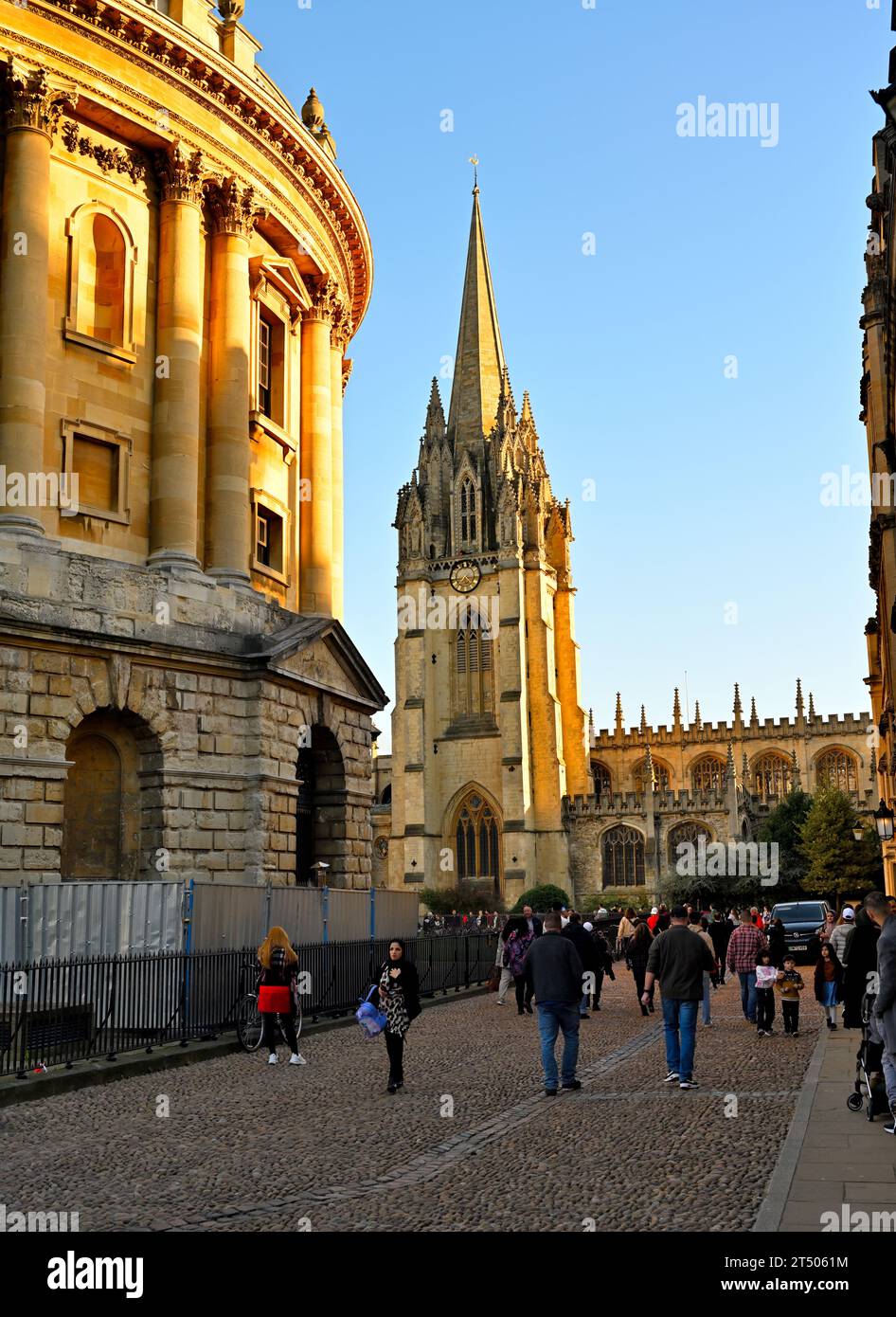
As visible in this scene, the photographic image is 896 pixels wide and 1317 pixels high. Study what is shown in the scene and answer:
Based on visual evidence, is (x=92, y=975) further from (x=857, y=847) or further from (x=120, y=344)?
(x=857, y=847)

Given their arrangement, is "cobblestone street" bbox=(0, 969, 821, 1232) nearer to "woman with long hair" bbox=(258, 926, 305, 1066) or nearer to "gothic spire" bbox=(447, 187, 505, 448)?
"woman with long hair" bbox=(258, 926, 305, 1066)

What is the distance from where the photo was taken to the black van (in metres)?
33.2

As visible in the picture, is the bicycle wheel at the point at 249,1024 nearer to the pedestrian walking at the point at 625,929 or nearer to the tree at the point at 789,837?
the pedestrian walking at the point at 625,929

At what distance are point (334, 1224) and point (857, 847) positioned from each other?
61578 mm

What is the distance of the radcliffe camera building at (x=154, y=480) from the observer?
20.8m

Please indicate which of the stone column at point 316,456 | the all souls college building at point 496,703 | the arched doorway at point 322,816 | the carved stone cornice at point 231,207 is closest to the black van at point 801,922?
the arched doorway at point 322,816

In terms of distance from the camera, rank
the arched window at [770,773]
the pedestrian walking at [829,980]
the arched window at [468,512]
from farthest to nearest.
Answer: the arched window at [770,773], the arched window at [468,512], the pedestrian walking at [829,980]

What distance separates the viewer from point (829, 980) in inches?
731

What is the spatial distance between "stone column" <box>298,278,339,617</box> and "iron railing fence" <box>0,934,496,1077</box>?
380 inches

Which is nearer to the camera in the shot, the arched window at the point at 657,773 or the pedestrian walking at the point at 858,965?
the pedestrian walking at the point at 858,965

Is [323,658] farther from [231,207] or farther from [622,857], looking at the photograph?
[622,857]

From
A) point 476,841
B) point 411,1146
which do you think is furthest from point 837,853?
point 411,1146

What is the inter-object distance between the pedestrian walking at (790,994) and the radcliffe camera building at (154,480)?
8942 millimetres

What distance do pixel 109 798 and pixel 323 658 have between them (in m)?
5.62
